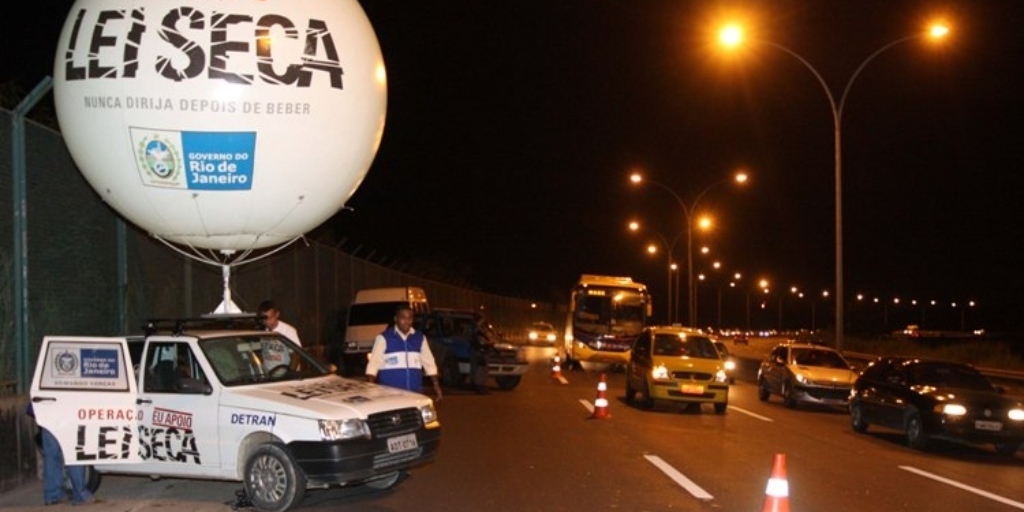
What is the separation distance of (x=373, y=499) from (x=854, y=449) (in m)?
8.30

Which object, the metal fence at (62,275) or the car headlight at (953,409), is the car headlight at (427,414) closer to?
the metal fence at (62,275)

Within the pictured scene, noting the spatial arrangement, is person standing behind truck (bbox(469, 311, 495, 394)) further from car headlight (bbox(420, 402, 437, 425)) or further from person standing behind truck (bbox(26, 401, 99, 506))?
person standing behind truck (bbox(26, 401, 99, 506))

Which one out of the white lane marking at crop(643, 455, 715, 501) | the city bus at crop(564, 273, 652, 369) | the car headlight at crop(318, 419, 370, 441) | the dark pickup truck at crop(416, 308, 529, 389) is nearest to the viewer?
the car headlight at crop(318, 419, 370, 441)

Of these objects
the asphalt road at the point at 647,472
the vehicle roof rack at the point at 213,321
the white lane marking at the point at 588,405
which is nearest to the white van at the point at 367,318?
the white lane marking at the point at 588,405

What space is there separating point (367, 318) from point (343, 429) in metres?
18.3

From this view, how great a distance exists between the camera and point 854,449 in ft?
51.9

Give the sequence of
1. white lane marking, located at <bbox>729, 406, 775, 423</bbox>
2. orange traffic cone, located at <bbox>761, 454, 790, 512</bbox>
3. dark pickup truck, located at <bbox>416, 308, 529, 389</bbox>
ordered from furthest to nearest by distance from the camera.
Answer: dark pickup truck, located at <bbox>416, 308, 529, 389</bbox>
white lane marking, located at <bbox>729, 406, 775, 423</bbox>
orange traffic cone, located at <bbox>761, 454, 790, 512</bbox>

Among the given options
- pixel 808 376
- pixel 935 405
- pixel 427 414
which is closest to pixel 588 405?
pixel 808 376

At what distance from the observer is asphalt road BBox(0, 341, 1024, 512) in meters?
10.5

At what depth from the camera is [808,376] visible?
23.0 m

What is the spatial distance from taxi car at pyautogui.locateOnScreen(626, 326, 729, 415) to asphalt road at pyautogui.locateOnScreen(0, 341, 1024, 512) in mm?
630

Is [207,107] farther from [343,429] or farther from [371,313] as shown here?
[371,313]

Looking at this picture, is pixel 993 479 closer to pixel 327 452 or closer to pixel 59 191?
pixel 327 452

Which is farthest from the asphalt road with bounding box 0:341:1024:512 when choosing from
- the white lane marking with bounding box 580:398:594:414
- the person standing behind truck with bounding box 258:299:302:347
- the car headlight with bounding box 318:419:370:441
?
the person standing behind truck with bounding box 258:299:302:347
